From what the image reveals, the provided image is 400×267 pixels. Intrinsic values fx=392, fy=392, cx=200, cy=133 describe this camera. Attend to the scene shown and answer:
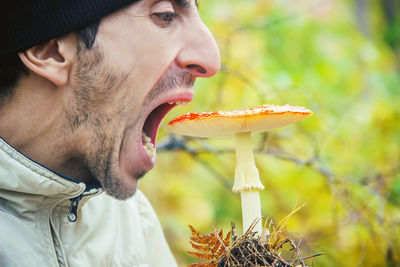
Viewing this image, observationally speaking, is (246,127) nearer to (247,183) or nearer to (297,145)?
(247,183)

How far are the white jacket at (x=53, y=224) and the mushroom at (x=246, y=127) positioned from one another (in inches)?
15.4

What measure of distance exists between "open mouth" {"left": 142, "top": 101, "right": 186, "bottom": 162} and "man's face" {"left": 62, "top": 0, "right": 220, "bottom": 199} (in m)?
0.04

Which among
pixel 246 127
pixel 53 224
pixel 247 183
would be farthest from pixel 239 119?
pixel 53 224

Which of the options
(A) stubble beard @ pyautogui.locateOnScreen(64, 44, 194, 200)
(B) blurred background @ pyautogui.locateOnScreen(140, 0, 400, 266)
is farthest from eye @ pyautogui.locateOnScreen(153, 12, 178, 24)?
(B) blurred background @ pyautogui.locateOnScreen(140, 0, 400, 266)

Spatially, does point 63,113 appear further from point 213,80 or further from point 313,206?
point 313,206

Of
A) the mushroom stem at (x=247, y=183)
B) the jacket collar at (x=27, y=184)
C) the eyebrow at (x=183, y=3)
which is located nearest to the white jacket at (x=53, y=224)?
the jacket collar at (x=27, y=184)

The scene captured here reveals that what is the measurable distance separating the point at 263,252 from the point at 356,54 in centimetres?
455

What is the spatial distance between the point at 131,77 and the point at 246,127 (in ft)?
1.14

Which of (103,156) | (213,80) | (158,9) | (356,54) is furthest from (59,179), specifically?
(356,54)

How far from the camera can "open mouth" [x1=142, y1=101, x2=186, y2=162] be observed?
118cm

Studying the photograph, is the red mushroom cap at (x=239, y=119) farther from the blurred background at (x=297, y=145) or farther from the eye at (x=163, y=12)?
the blurred background at (x=297, y=145)

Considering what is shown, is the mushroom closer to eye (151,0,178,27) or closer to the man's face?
the man's face

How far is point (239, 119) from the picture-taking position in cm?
97

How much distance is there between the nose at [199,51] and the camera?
1088 mm
